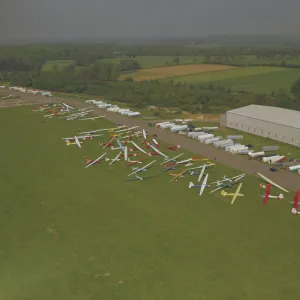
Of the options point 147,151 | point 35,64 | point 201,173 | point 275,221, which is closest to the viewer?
point 275,221

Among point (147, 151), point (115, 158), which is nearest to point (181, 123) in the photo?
point (147, 151)

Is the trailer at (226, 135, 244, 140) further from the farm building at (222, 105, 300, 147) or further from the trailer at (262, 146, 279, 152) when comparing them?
the trailer at (262, 146, 279, 152)

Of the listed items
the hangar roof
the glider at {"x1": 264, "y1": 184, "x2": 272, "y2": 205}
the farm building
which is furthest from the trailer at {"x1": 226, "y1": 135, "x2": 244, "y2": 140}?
the glider at {"x1": 264, "y1": 184, "x2": 272, "y2": 205}

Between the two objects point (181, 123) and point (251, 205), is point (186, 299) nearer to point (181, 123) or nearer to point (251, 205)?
point (251, 205)

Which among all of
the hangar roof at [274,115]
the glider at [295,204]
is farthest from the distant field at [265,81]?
the glider at [295,204]

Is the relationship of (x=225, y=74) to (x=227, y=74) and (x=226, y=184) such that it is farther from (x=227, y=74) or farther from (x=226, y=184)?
(x=226, y=184)
